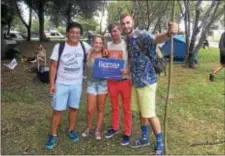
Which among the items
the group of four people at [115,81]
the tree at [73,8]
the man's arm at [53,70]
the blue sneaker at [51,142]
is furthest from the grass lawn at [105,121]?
the tree at [73,8]

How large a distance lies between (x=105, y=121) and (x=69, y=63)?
1.71 meters

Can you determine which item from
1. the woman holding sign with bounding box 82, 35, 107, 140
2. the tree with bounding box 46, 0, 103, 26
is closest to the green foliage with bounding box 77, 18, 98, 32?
the tree with bounding box 46, 0, 103, 26

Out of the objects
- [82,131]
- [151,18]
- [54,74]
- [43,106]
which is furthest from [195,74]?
[54,74]

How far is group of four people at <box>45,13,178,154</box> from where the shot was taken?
15.0ft

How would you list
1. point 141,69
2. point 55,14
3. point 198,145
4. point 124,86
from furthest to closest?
point 55,14
point 198,145
point 124,86
point 141,69

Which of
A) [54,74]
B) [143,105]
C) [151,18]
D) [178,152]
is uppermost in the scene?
[151,18]

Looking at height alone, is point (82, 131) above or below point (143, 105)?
below

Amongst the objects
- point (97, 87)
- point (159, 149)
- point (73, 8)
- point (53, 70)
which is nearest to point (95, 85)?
point (97, 87)

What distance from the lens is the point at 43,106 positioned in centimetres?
700

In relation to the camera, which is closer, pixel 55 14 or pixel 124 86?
pixel 124 86

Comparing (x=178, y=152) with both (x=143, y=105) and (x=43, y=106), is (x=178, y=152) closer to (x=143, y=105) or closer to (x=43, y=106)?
(x=143, y=105)

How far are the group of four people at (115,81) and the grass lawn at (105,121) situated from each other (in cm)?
23

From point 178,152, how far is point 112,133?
39.2 inches

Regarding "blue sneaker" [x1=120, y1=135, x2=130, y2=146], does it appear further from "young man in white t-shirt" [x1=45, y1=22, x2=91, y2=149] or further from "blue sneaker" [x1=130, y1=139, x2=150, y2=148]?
"young man in white t-shirt" [x1=45, y1=22, x2=91, y2=149]
